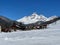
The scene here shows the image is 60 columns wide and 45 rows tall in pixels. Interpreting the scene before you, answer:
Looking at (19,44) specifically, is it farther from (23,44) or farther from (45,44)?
(45,44)

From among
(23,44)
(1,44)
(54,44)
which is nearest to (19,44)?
(23,44)

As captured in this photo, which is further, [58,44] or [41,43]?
[41,43]

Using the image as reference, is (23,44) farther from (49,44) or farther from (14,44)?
(49,44)

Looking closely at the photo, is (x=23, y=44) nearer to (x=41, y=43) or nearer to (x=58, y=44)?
(x=41, y=43)

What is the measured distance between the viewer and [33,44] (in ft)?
12.5

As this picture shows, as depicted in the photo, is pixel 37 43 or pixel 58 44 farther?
pixel 37 43

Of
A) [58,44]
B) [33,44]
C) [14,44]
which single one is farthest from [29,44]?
[58,44]

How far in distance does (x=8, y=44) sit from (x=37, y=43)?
640 mm

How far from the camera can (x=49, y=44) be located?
3.69 meters

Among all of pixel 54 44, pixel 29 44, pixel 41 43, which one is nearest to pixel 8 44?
pixel 29 44

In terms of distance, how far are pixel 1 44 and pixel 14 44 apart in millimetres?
302

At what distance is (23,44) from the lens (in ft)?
12.4

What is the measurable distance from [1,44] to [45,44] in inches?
38.0

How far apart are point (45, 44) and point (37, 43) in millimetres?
235
